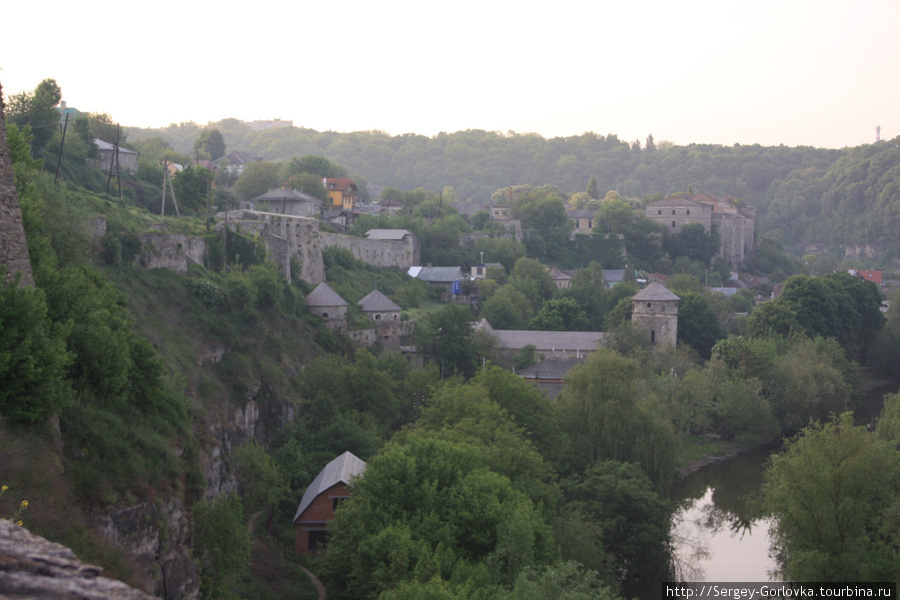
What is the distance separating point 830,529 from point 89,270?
18.0 metres

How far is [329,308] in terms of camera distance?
38.6 meters

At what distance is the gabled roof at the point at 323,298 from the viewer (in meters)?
38.5

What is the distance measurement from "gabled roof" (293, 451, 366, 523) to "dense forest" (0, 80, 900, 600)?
2.55 feet

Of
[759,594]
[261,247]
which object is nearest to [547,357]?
[261,247]

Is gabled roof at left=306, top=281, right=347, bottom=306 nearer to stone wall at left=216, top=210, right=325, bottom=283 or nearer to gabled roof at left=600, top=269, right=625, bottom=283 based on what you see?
stone wall at left=216, top=210, right=325, bottom=283

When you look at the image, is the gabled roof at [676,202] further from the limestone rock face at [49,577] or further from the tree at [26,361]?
the limestone rock face at [49,577]

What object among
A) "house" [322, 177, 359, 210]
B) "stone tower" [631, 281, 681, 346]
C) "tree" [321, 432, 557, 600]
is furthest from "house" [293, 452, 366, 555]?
"house" [322, 177, 359, 210]

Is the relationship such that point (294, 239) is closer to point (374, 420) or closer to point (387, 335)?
point (387, 335)

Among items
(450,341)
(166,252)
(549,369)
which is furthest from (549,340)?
(166,252)

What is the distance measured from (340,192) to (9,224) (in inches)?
2315

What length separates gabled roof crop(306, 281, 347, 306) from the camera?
38.5 m

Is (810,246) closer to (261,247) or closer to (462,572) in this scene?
(261,247)

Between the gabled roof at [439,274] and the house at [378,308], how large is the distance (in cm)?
1436

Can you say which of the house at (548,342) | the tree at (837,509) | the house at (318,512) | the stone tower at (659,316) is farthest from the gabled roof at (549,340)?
the tree at (837,509)
